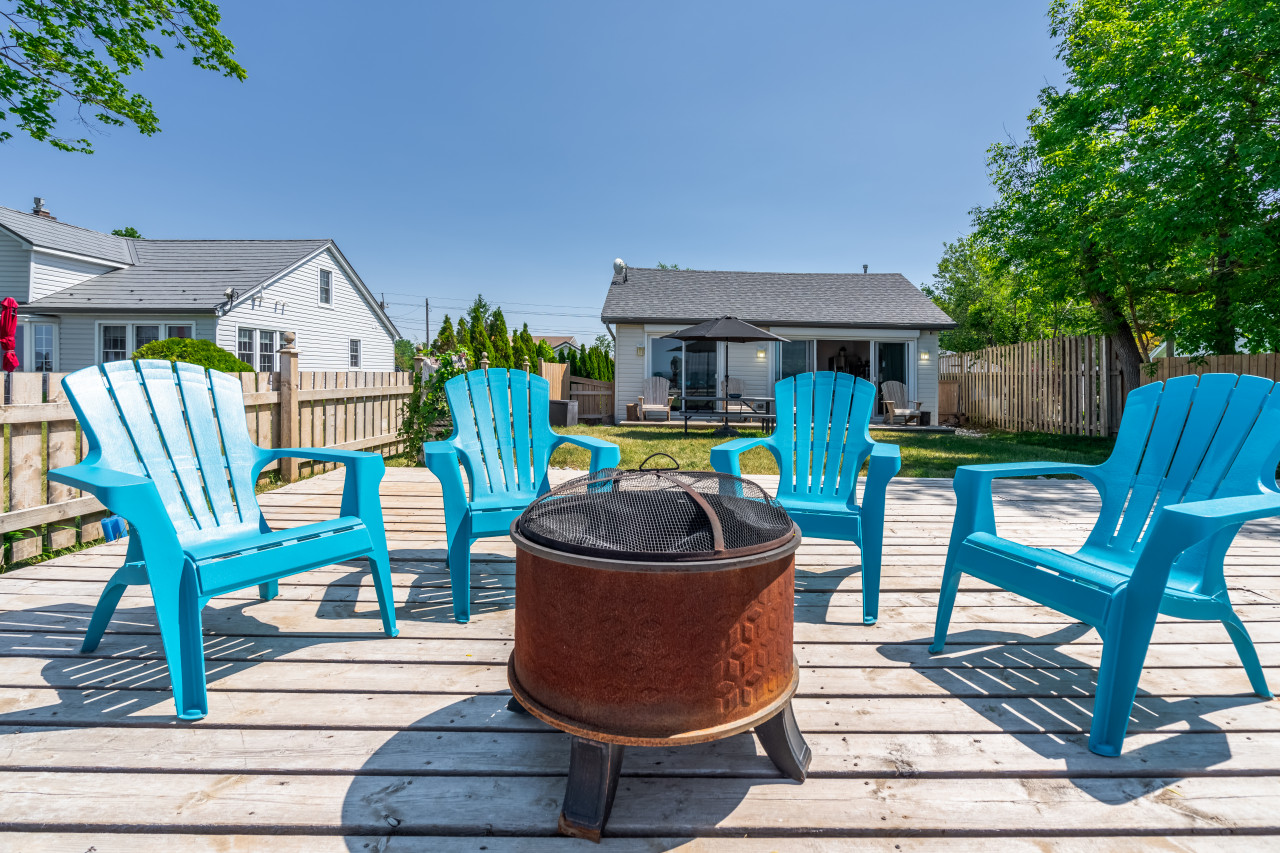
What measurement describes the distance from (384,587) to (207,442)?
36.0 inches

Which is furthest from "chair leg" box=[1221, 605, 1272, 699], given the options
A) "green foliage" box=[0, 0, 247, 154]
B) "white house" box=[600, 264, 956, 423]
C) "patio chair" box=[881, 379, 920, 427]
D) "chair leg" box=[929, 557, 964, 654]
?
"green foliage" box=[0, 0, 247, 154]

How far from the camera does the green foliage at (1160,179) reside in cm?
648

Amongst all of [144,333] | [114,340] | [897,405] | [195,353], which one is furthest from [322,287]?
[897,405]

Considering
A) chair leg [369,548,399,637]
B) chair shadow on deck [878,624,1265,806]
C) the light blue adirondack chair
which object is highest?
the light blue adirondack chair

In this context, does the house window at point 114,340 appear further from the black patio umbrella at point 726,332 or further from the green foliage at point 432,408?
the black patio umbrella at point 726,332

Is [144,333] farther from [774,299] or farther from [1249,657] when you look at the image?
[1249,657]

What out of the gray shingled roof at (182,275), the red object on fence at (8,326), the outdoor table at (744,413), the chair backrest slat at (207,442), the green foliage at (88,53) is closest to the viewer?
the chair backrest slat at (207,442)

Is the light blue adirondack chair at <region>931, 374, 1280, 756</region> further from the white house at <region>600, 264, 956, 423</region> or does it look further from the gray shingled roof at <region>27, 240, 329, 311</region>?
the gray shingled roof at <region>27, 240, 329, 311</region>

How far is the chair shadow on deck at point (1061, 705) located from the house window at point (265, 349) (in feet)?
53.3

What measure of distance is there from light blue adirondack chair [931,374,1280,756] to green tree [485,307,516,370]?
12275mm

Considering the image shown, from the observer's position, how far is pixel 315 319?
16.2 metres

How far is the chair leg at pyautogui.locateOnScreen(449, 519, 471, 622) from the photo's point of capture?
2.25m

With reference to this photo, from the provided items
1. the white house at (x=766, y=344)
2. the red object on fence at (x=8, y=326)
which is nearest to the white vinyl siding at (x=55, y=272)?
the red object on fence at (x=8, y=326)

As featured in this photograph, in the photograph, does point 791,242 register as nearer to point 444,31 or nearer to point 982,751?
point 444,31
